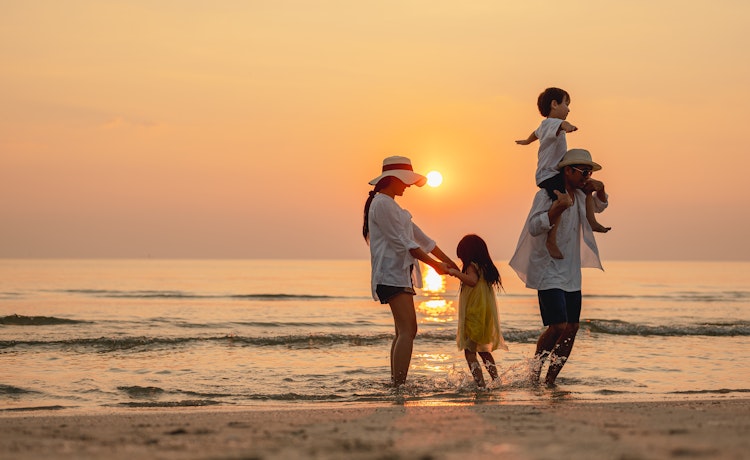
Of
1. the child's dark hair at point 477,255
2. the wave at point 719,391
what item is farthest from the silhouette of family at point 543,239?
the wave at point 719,391

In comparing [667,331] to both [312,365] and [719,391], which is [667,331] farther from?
[719,391]

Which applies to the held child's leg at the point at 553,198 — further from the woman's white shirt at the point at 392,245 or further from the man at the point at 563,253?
the woman's white shirt at the point at 392,245

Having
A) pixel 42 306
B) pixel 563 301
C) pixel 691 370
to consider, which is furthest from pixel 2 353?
pixel 42 306

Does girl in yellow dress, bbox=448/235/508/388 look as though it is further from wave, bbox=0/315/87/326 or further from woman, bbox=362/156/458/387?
wave, bbox=0/315/87/326

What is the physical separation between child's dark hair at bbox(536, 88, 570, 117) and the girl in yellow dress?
4.87 ft

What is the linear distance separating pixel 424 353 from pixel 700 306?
20.7 m

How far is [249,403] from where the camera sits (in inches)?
292

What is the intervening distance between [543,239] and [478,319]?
112 cm

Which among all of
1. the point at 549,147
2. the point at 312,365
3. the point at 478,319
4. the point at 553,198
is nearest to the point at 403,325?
the point at 478,319

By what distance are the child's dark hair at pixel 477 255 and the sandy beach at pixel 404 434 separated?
8.44ft

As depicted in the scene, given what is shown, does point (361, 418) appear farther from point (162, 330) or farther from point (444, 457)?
point (162, 330)

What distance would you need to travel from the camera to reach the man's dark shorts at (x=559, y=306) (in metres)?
7.14

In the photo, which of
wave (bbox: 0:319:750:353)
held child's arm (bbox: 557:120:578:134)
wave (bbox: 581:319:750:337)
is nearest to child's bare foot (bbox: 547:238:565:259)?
held child's arm (bbox: 557:120:578:134)

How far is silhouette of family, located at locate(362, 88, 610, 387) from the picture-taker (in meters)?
7.12
